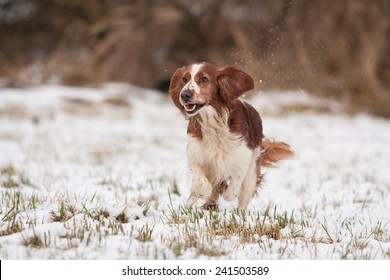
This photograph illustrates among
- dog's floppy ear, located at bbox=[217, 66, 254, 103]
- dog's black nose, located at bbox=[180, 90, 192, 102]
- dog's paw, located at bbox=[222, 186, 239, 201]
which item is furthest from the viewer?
dog's paw, located at bbox=[222, 186, 239, 201]

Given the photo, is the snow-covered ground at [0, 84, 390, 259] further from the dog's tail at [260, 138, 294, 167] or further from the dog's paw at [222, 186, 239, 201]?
the dog's tail at [260, 138, 294, 167]

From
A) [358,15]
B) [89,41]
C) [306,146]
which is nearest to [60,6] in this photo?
[89,41]

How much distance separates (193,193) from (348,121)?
28.7ft

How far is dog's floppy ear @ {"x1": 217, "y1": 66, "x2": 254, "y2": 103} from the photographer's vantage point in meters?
3.95

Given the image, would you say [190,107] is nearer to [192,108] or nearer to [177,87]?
[192,108]

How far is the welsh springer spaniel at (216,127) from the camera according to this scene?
3.87 meters

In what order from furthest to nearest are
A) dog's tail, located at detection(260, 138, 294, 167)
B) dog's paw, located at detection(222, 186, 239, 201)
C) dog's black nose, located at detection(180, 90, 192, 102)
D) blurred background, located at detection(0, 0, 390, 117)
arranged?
blurred background, located at detection(0, 0, 390, 117) → dog's tail, located at detection(260, 138, 294, 167) → dog's paw, located at detection(222, 186, 239, 201) → dog's black nose, located at detection(180, 90, 192, 102)

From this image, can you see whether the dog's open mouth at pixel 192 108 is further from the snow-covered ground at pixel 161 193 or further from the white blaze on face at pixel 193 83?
the snow-covered ground at pixel 161 193

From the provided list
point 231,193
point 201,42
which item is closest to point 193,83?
point 231,193

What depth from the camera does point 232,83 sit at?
3.96 m

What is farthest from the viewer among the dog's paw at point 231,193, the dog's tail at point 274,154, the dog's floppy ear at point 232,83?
the dog's tail at point 274,154

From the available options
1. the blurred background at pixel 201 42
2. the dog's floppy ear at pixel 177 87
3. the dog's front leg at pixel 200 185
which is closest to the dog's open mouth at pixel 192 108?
the dog's floppy ear at pixel 177 87

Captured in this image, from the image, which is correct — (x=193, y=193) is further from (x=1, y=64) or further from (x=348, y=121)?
(x=1, y=64)

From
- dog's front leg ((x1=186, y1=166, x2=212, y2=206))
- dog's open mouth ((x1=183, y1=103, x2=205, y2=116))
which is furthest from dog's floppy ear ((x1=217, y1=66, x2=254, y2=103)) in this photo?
dog's front leg ((x1=186, y1=166, x2=212, y2=206))
